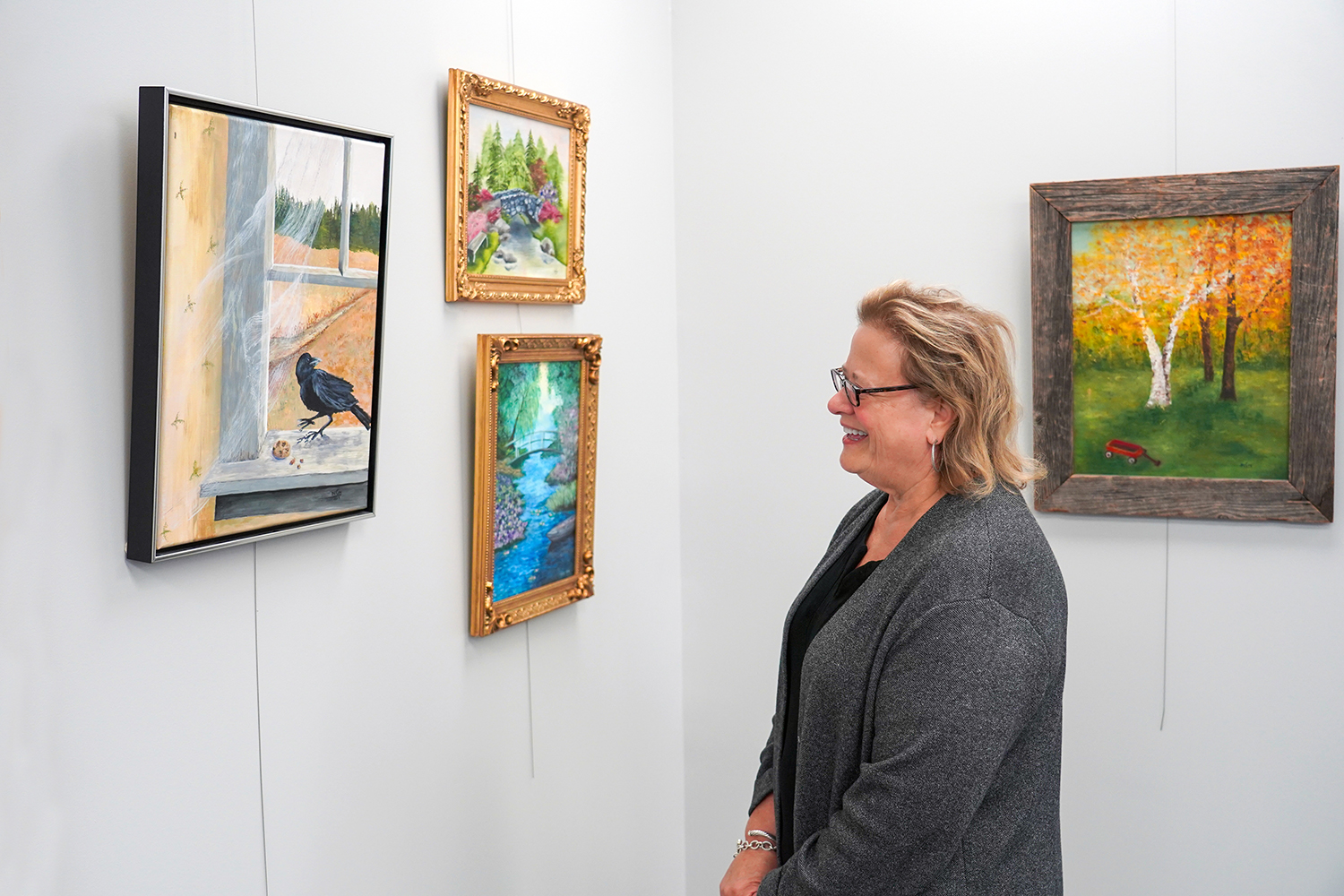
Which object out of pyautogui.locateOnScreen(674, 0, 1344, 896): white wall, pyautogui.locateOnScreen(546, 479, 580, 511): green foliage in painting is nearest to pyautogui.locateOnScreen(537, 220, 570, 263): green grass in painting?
pyautogui.locateOnScreen(546, 479, 580, 511): green foliage in painting

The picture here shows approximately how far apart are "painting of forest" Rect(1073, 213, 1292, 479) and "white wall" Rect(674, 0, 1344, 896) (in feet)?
0.51

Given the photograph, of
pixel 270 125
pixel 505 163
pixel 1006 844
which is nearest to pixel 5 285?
pixel 270 125

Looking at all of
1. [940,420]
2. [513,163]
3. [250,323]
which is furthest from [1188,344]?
[250,323]

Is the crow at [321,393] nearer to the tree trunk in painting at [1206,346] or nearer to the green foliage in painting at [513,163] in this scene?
the green foliage in painting at [513,163]

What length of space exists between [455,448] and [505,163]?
0.63 meters

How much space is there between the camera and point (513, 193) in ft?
7.73

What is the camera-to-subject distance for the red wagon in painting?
2.59 m

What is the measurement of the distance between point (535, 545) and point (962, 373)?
3.69 ft

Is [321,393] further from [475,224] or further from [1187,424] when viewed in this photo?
[1187,424]

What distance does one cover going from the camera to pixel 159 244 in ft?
4.89

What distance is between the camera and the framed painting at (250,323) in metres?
1.51

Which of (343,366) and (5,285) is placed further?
(343,366)

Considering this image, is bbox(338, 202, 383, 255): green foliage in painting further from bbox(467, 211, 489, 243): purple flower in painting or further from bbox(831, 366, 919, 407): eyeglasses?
bbox(831, 366, 919, 407): eyeglasses

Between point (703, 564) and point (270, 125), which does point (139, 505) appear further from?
point (703, 564)
